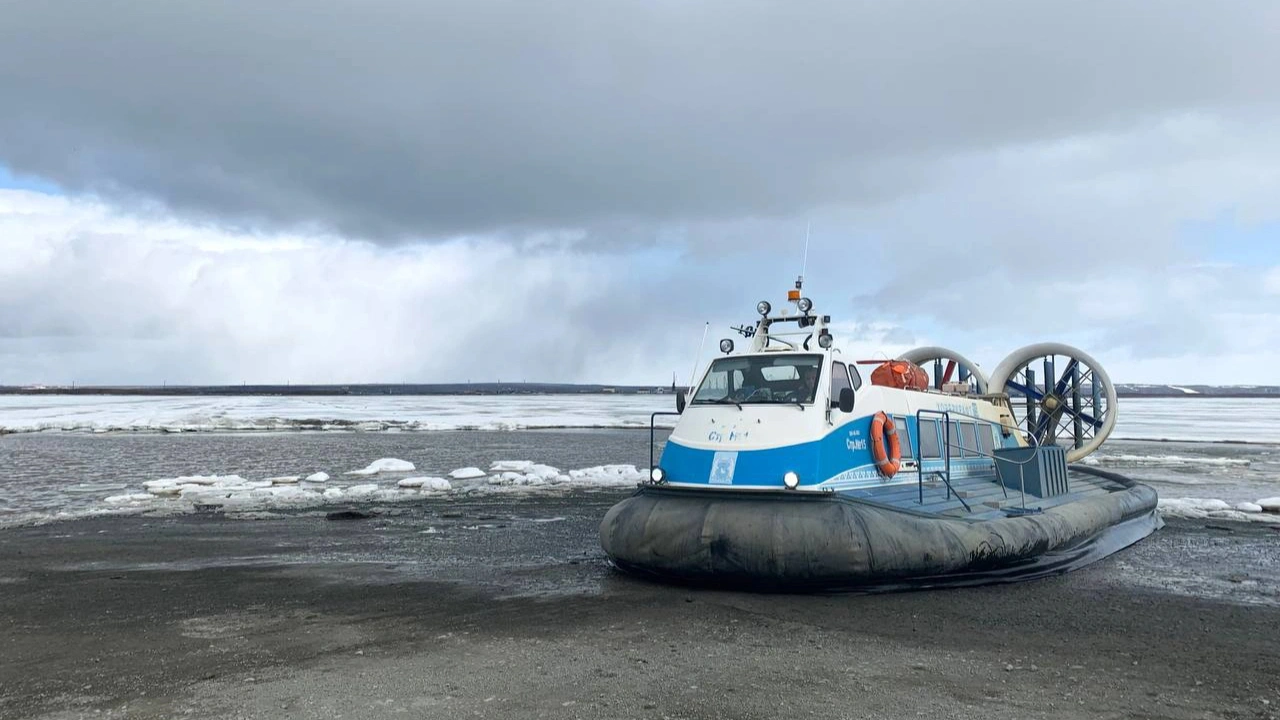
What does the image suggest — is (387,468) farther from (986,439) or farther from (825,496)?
(825,496)

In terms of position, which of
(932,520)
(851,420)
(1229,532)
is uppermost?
(851,420)

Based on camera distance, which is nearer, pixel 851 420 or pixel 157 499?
pixel 851 420

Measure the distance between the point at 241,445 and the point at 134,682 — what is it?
20530 millimetres

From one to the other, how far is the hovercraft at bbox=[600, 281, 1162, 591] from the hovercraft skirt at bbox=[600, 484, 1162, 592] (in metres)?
0.01

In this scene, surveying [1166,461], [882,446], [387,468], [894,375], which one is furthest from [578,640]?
[1166,461]

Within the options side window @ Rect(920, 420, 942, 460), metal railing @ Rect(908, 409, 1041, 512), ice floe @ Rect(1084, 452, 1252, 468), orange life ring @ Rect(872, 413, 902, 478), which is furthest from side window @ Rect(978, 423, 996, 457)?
ice floe @ Rect(1084, 452, 1252, 468)

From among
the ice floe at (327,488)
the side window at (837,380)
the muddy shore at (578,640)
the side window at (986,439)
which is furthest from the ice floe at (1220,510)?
the ice floe at (327,488)

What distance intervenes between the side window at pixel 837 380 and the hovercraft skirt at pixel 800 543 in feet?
2.88

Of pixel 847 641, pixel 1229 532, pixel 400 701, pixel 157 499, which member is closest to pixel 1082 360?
pixel 1229 532

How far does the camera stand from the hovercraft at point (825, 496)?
628 centimetres

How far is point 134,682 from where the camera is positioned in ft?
14.5

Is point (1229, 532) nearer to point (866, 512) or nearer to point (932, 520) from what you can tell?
point (932, 520)

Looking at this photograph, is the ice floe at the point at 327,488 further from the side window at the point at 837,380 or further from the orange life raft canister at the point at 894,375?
the side window at the point at 837,380

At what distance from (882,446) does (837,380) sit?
68 cm
